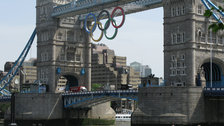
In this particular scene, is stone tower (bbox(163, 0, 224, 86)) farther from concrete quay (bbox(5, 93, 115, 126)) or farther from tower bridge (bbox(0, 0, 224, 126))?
concrete quay (bbox(5, 93, 115, 126))

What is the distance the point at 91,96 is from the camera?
9969cm

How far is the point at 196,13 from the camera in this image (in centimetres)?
8656

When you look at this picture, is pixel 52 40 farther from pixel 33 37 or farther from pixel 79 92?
pixel 79 92

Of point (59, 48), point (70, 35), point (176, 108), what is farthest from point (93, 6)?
point (176, 108)

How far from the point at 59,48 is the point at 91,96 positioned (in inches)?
925

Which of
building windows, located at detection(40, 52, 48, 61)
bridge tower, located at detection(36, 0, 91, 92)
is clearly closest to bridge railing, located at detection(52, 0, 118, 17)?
bridge tower, located at detection(36, 0, 91, 92)

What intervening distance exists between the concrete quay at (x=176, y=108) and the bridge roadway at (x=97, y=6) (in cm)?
2322

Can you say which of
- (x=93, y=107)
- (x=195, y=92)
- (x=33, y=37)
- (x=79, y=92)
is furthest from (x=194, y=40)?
(x=33, y=37)

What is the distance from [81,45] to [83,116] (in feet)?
68.0

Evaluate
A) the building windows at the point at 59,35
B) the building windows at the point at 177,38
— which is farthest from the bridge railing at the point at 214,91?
the building windows at the point at 59,35

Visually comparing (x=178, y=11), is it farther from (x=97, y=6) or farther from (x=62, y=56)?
(x=62, y=56)

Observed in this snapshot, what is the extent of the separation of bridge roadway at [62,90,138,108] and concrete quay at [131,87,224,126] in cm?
824

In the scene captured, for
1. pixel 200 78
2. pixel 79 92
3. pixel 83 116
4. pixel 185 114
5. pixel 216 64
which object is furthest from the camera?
pixel 83 116

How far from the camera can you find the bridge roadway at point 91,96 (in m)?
90.8
